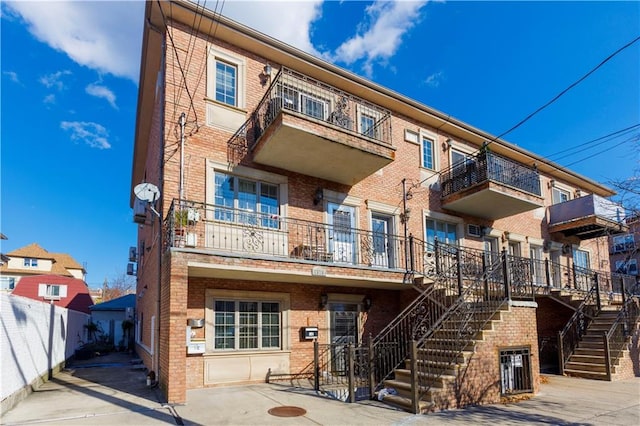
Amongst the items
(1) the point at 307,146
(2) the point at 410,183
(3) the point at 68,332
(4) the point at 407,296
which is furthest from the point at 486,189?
(3) the point at 68,332

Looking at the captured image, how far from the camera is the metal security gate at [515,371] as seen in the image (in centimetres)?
902

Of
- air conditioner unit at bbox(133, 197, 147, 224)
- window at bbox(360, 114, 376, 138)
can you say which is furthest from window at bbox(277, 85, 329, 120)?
air conditioner unit at bbox(133, 197, 147, 224)

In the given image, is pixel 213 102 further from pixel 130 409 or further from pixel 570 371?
pixel 570 371

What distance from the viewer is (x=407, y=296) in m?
12.8

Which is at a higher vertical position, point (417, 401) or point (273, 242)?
point (273, 242)

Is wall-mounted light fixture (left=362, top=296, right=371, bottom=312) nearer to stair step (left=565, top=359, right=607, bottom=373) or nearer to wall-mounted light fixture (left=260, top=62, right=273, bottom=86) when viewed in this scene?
stair step (left=565, top=359, right=607, bottom=373)

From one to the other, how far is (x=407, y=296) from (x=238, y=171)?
6.43 m

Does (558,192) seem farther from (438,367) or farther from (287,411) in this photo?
(287,411)

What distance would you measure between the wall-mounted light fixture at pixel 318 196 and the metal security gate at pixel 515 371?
603 centimetres

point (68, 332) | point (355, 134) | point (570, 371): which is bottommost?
point (570, 371)

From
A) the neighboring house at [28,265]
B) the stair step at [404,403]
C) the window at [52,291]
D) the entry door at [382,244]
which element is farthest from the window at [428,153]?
the neighboring house at [28,265]

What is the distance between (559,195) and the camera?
20.3 m

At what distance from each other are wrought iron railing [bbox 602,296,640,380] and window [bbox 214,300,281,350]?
9.51m

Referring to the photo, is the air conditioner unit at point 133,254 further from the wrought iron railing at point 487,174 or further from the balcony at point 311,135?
the wrought iron railing at point 487,174
